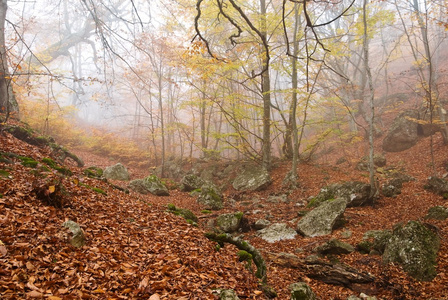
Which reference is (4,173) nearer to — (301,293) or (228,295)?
(228,295)

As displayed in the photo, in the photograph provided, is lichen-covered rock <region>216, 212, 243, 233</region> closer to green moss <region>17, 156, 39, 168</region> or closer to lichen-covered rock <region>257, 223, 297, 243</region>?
lichen-covered rock <region>257, 223, 297, 243</region>

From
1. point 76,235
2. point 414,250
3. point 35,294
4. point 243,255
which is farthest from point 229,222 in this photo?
point 35,294

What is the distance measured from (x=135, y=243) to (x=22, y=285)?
164 cm

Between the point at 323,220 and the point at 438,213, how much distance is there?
2.75 meters

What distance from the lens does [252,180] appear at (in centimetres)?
1155

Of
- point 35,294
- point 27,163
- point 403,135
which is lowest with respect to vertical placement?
point 35,294

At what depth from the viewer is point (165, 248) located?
3.90 m

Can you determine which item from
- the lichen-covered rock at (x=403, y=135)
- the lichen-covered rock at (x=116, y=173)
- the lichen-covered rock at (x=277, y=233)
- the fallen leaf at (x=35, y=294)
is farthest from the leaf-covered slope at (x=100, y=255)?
the lichen-covered rock at (x=403, y=135)

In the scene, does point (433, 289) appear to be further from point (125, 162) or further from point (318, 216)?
point (125, 162)

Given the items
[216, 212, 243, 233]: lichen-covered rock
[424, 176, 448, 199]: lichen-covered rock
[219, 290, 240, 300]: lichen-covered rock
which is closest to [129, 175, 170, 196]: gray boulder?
[216, 212, 243, 233]: lichen-covered rock

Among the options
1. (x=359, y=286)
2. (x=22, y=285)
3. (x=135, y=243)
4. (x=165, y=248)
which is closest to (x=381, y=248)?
(x=359, y=286)

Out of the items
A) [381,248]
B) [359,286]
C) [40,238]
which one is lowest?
[359,286]

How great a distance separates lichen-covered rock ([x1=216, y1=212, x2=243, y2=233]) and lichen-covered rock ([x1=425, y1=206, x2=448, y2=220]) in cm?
492

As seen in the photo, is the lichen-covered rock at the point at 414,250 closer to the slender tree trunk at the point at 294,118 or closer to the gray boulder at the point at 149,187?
the slender tree trunk at the point at 294,118
